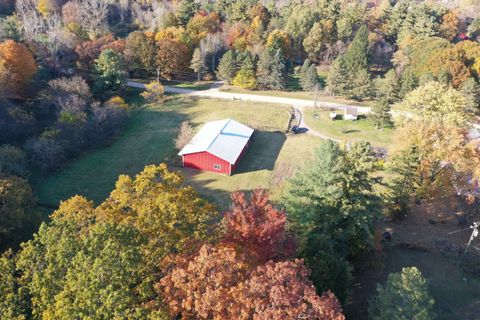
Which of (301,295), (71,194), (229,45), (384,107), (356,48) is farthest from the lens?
(229,45)

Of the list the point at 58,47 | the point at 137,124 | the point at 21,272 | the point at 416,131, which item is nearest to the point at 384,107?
the point at 416,131

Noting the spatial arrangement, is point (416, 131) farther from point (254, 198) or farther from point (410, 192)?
point (254, 198)

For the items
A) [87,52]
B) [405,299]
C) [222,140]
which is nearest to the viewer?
[405,299]

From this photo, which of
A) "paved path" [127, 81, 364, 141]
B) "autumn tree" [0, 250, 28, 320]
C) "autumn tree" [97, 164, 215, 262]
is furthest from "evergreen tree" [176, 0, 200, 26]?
"autumn tree" [0, 250, 28, 320]

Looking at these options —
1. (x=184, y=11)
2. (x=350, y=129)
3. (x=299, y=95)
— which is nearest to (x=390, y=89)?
(x=350, y=129)

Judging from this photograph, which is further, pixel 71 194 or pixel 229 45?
pixel 229 45

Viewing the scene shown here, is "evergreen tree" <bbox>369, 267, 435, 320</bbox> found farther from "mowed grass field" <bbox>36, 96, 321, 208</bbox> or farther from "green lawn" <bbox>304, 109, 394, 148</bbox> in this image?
"green lawn" <bbox>304, 109, 394, 148</bbox>

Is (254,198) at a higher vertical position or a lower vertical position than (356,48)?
lower

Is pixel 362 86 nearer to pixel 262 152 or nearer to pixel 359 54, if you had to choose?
pixel 359 54
